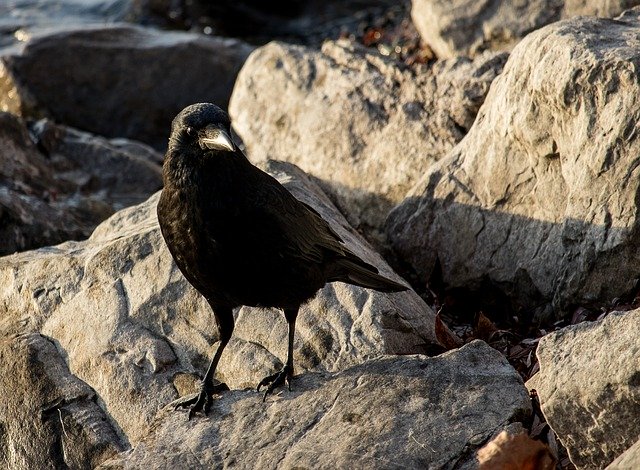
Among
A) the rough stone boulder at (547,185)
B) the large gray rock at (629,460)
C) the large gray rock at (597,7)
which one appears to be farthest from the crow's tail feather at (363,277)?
the large gray rock at (597,7)

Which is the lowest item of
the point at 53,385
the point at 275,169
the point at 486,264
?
the point at 486,264

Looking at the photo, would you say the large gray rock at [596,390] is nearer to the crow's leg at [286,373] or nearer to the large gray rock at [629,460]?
the large gray rock at [629,460]

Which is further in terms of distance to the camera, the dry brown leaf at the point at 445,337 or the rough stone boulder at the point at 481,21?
the rough stone boulder at the point at 481,21

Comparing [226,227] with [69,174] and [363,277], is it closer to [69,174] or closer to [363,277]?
[363,277]

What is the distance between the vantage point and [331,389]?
18.5 feet

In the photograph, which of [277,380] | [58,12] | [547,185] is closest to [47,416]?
[277,380]

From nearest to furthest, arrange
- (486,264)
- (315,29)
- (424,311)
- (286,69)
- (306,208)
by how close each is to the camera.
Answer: (306,208), (424,311), (486,264), (286,69), (315,29)

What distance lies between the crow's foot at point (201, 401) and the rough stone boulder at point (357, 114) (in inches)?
123

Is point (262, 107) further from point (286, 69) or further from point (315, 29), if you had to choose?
point (315, 29)

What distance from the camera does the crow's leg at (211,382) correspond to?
582 centimetres

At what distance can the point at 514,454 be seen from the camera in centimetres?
476

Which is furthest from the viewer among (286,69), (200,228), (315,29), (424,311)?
(315,29)

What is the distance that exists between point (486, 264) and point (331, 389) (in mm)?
2289

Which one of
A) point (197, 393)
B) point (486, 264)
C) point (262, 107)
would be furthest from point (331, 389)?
point (262, 107)
